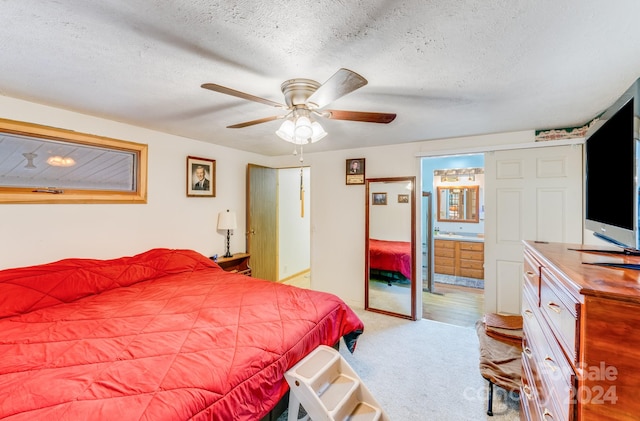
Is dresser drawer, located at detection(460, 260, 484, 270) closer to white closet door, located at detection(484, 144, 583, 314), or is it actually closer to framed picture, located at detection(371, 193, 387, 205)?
white closet door, located at detection(484, 144, 583, 314)

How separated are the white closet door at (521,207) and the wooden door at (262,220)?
3.12 meters

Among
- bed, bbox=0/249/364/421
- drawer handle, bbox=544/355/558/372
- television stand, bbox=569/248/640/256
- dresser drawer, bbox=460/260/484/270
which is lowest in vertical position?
dresser drawer, bbox=460/260/484/270

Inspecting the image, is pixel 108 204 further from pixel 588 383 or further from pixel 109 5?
pixel 588 383

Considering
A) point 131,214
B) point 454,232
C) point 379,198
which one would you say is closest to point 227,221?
point 131,214

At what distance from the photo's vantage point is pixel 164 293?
2273mm

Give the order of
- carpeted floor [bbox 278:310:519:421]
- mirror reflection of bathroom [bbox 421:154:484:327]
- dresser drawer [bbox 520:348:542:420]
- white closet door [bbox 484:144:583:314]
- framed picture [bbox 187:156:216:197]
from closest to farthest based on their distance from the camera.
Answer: dresser drawer [bbox 520:348:542:420]
carpeted floor [bbox 278:310:519:421]
white closet door [bbox 484:144:583:314]
framed picture [bbox 187:156:216:197]
mirror reflection of bathroom [bbox 421:154:484:327]

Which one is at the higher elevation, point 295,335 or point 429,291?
point 295,335

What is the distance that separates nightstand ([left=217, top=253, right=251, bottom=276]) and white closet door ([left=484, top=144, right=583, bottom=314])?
314 centimetres

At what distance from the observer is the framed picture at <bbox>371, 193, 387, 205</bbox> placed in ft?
12.3

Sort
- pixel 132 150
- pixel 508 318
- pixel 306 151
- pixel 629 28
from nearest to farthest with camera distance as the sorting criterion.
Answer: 1. pixel 629 28
2. pixel 508 318
3. pixel 132 150
4. pixel 306 151

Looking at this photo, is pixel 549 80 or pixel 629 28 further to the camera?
pixel 549 80

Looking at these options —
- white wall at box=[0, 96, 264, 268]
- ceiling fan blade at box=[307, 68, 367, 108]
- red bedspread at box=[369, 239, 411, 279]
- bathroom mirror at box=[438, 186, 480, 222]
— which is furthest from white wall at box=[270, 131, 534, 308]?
bathroom mirror at box=[438, 186, 480, 222]

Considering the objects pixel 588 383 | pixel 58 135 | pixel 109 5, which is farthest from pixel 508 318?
pixel 58 135

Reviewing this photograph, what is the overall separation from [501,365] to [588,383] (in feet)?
5.21
